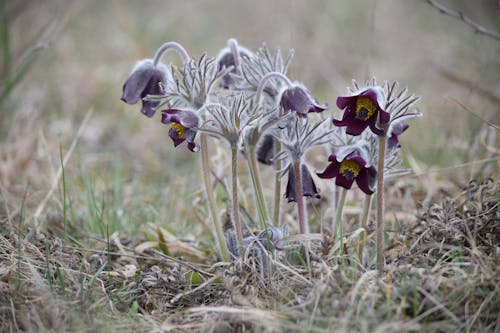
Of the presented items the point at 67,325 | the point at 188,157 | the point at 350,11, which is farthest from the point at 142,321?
the point at 350,11

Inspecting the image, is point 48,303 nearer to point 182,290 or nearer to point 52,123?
point 182,290

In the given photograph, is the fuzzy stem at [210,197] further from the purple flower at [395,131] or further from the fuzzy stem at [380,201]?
the purple flower at [395,131]

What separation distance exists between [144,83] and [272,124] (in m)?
0.50

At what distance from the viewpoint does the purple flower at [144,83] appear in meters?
1.93

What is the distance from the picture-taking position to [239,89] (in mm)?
1969

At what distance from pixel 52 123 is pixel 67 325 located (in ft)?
8.49

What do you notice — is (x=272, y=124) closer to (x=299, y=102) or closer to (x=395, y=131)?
(x=299, y=102)

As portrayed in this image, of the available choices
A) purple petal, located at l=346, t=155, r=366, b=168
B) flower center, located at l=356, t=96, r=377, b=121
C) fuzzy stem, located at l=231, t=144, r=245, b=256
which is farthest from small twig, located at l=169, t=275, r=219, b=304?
flower center, located at l=356, t=96, r=377, b=121

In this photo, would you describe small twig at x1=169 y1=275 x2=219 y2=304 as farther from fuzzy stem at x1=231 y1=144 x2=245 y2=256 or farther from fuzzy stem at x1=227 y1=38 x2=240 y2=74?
fuzzy stem at x1=227 y1=38 x2=240 y2=74

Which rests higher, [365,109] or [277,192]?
[365,109]

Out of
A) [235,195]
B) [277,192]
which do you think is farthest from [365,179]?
[235,195]

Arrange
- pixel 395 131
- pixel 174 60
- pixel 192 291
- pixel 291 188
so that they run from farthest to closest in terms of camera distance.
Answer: pixel 174 60 → pixel 291 188 → pixel 395 131 → pixel 192 291

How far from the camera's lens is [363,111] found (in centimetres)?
171

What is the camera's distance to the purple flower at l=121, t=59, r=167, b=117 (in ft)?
6.33
